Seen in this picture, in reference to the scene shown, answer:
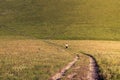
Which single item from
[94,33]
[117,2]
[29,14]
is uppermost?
[117,2]

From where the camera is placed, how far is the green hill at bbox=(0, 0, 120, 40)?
3445 inches

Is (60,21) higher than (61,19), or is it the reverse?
(61,19)

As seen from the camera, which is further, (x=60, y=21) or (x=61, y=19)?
(x=61, y=19)

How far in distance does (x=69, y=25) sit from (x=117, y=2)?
28.0 m

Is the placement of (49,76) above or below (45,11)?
below

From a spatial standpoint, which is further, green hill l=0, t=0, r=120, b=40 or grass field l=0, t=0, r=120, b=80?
green hill l=0, t=0, r=120, b=40

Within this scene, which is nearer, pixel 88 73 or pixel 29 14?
pixel 88 73

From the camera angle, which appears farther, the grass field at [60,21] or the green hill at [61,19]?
the green hill at [61,19]

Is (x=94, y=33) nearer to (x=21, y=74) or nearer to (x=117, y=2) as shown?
(x=117, y=2)

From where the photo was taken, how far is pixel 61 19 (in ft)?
332

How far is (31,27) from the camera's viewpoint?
95.3 m

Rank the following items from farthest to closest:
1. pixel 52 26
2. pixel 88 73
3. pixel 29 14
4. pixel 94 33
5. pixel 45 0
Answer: pixel 45 0
pixel 29 14
pixel 52 26
pixel 94 33
pixel 88 73

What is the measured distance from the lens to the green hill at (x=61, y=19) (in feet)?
287

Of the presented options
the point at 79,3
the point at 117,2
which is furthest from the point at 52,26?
the point at 117,2
